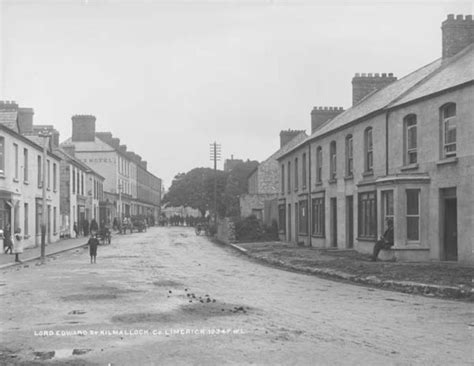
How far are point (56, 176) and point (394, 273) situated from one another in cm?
2865

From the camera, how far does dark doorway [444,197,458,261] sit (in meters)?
19.1

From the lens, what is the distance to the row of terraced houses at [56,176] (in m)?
28.2

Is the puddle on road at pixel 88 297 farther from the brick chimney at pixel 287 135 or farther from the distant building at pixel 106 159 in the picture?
the distant building at pixel 106 159

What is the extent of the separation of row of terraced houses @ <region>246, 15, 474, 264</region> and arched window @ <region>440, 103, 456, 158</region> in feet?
0.10

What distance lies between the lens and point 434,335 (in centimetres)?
823

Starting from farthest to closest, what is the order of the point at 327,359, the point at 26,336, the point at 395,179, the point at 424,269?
the point at 395,179, the point at 424,269, the point at 26,336, the point at 327,359

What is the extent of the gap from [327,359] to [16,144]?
25493 millimetres

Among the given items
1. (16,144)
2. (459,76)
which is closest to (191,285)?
(459,76)

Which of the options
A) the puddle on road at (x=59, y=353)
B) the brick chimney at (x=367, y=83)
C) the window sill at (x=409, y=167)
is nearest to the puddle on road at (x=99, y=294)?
the puddle on road at (x=59, y=353)

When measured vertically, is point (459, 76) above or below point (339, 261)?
above

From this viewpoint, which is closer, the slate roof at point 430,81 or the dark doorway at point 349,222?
the slate roof at point 430,81

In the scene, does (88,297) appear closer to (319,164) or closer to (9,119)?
(319,164)

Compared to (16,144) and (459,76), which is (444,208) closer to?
(459,76)

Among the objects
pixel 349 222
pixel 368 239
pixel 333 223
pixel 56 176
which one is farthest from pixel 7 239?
pixel 368 239
